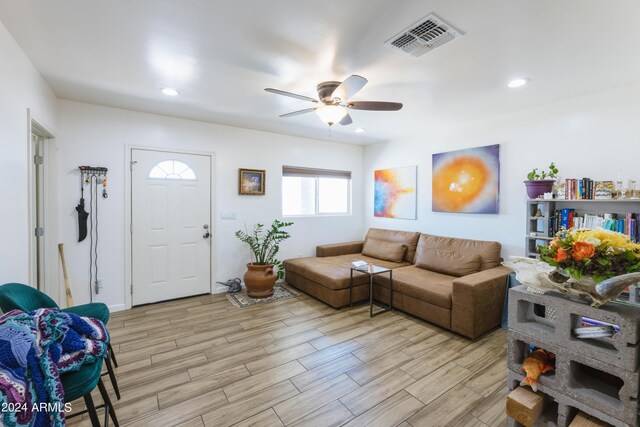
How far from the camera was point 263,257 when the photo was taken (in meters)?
4.27

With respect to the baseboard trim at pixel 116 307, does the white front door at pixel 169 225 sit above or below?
above

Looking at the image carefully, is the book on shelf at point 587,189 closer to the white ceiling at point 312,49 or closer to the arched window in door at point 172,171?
the white ceiling at point 312,49

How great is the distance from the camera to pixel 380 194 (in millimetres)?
5320

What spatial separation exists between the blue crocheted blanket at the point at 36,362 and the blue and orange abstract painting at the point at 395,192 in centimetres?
435

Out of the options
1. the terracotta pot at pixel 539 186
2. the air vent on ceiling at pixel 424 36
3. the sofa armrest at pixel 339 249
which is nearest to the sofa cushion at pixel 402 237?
the sofa armrest at pixel 339 249

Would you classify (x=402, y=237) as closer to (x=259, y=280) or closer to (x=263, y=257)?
(x=263, y=257)

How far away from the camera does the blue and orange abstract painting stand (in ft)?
15.7

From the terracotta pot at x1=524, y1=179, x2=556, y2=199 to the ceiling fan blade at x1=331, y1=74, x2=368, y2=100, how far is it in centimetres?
225

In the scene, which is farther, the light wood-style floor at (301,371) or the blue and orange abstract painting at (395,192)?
the blue and orange abstract painting at (395,192)

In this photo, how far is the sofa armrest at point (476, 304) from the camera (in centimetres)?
277

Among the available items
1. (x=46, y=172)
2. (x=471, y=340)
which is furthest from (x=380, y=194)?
(x=46, y=172)

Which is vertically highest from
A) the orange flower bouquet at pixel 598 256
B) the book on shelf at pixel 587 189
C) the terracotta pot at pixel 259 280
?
the book on shelf at pixel 587 189

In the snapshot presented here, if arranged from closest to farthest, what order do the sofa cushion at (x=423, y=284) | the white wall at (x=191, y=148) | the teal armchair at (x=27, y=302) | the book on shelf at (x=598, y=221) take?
1. the teal armchair at (x=27, y=302)
2. the book on shelf at (x=598, y=221)
3. the sofa cushion at (x=423, y=284)
4. the white wall at (x=191, y=148)

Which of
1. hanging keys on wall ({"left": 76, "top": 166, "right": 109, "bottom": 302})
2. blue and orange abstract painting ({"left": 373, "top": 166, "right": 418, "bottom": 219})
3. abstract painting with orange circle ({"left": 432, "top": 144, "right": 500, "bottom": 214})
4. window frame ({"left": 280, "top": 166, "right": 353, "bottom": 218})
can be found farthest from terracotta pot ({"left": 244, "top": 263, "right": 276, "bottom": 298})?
abstract painting with orange circle ({"left": 432, "top": 144, "right": 500, "bottom": 214})
